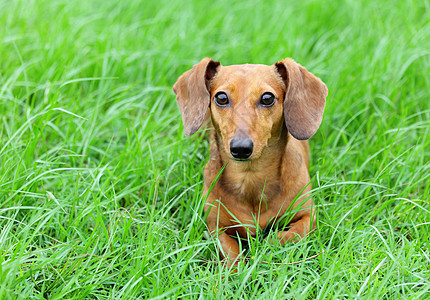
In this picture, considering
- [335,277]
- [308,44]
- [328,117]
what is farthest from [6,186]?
[308,44]

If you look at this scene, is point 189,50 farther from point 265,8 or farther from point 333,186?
point 333,186

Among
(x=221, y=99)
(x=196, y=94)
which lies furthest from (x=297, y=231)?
(x=196, y=94)

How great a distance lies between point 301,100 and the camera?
291cm

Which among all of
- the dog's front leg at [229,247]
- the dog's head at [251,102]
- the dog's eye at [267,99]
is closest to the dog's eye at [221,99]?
the dog's head at [251,102]

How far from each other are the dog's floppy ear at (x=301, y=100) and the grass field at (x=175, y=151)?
0.37 metres

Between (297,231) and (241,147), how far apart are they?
635 mm

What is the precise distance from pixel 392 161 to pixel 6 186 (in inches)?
88.1

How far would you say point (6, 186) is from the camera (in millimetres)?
3037

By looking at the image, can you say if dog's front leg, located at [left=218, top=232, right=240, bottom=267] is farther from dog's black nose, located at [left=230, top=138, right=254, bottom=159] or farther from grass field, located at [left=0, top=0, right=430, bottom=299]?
dog's black nose, located at [left=230, top=138, right=254, bottom=159]

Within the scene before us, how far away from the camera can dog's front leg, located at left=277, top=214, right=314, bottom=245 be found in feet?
9.48

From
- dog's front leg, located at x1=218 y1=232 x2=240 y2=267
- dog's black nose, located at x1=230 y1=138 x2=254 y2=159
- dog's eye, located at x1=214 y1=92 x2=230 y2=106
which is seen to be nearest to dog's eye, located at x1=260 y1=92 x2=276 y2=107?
dog's eye, located at x1=214 y1=92 x2=230 y2=106

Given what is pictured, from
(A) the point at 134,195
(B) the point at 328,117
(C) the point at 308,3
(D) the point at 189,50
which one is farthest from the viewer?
(C) the point at 308,3

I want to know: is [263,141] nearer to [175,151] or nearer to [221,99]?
[221,99]

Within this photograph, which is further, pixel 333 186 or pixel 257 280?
pixel 333 186
